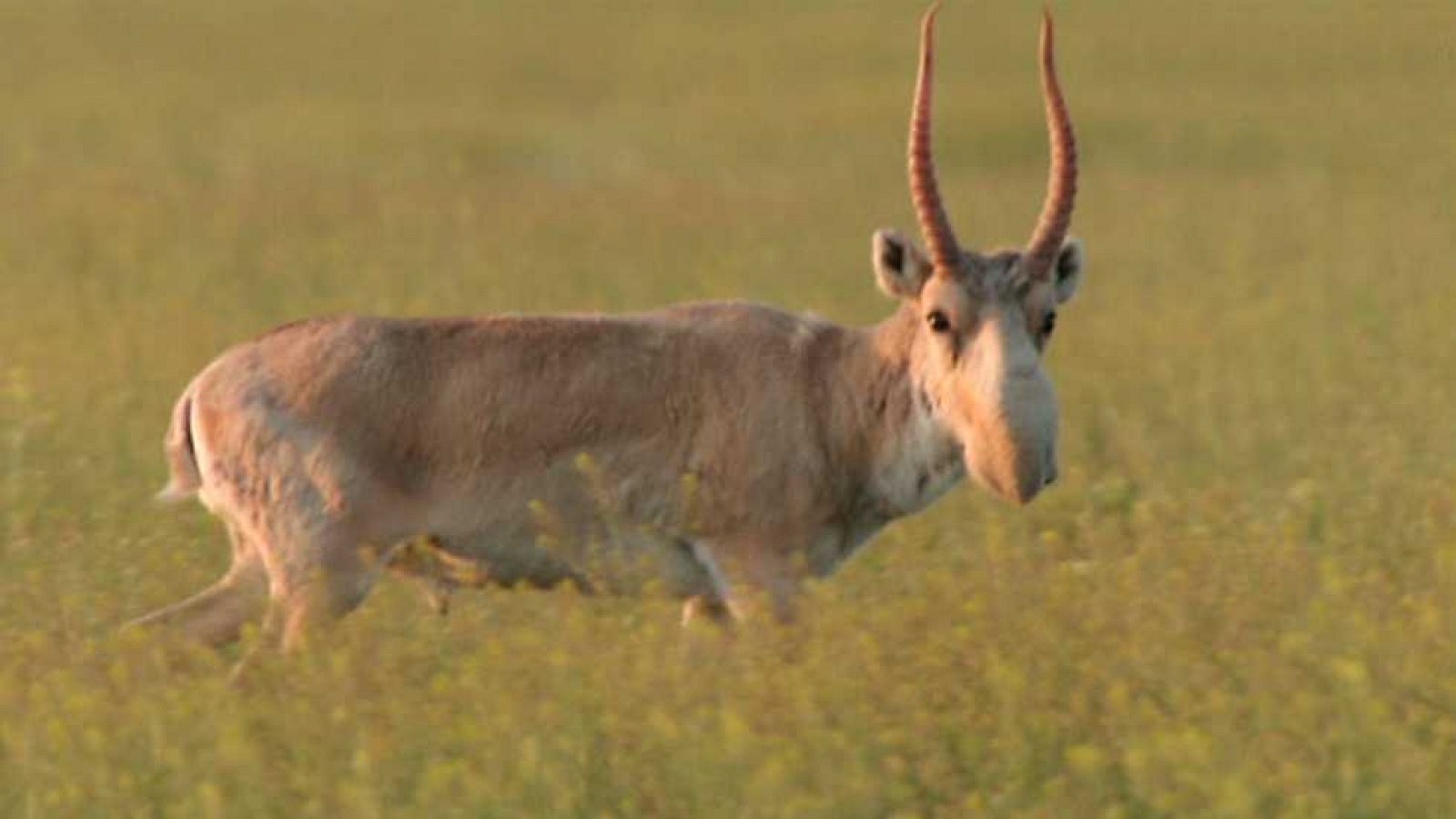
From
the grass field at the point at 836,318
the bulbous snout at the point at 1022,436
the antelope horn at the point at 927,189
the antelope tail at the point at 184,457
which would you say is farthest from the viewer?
the antelope tail at the point at 184,457

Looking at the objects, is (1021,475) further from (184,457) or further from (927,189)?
(184,457)

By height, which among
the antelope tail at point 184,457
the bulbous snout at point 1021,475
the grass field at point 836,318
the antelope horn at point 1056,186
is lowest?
the grass field at point 836,318

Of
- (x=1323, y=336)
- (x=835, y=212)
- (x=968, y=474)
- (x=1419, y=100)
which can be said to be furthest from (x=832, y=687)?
(x=1419, y=100)

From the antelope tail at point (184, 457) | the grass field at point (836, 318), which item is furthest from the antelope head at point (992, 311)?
the antelope tail at point (184, 457)

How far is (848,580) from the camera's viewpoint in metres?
11.7

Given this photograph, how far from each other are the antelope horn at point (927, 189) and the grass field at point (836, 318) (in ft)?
2.91

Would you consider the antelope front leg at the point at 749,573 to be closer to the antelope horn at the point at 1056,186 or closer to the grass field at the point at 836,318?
the grass field at the point at 836,318

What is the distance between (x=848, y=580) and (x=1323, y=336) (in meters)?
7.08

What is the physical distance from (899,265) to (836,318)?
977 cm

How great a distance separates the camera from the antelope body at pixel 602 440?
10078mm

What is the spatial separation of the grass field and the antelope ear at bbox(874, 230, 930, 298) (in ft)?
2.62

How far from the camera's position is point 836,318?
65.9 ft

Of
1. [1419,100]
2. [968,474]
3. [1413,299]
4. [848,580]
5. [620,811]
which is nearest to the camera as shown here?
[620,811]

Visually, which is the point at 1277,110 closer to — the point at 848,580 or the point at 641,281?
the point at 641,281
